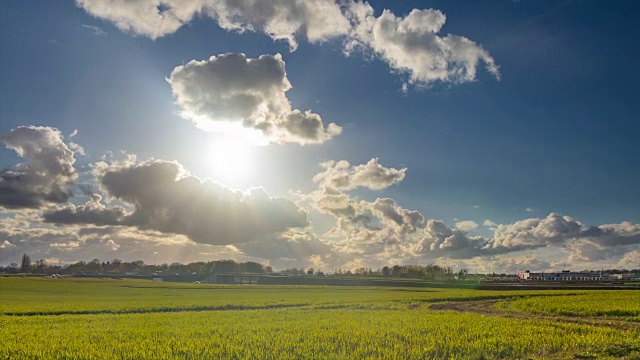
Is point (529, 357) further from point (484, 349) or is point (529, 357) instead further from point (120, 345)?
point (120, 345)

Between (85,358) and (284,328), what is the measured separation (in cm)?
1236

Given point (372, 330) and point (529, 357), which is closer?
point (529, 357)

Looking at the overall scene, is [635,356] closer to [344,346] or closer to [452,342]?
[452,342]

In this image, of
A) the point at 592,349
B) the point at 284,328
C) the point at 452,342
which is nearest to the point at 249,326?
the point at 284,328

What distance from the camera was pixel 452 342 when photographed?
22547 millimetres

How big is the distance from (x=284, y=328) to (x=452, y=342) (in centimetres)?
1129

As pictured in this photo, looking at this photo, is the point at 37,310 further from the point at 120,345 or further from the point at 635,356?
the point at 635,356

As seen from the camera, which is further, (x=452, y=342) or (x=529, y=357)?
(x=452, y=342)

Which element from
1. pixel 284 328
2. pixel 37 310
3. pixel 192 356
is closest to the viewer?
pixel 192 356

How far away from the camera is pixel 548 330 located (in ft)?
90.9

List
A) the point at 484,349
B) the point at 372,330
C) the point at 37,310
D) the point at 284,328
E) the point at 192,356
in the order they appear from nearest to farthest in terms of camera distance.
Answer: the point at 192,356 < the point at 484,349 < the point at 372,330 < the point at 284,328 < the point at 37,310

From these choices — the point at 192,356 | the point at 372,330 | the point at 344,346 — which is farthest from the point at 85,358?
the point at 372,330

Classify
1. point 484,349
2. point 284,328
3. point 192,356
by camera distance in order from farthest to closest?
point 284,328, point 484,349, point 192,356

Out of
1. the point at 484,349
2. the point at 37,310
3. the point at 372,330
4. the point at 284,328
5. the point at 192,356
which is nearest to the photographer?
the point at 192,356
